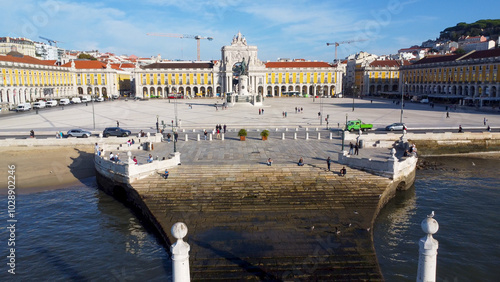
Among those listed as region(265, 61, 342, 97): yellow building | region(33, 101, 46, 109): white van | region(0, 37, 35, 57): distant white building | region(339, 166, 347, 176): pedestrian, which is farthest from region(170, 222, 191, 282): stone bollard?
region(0, 37, 35, 57): distant white building

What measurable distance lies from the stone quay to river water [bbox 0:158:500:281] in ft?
3.01

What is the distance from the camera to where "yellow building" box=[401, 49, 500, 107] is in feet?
234

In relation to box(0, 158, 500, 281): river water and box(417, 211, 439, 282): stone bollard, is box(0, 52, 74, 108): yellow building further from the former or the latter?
box(417, 211, 439, 282): stone bollard

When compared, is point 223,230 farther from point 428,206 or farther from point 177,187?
point 428,206

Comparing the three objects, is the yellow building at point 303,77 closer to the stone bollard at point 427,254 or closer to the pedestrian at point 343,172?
the pedestrian at point 343,172

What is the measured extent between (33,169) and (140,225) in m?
13.2

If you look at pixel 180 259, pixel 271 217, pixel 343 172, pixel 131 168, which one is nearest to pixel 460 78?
pixel 343 172

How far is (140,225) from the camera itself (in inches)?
720

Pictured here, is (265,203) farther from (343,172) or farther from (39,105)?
(39,105)

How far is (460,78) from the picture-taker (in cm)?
8150

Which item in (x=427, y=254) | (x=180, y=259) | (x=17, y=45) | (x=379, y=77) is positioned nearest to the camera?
(x=180, y=259)

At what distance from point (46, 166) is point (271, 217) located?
61.7 ft

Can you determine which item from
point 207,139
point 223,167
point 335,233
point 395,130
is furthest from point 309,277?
point 395,130

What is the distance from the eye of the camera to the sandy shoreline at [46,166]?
974 inches
